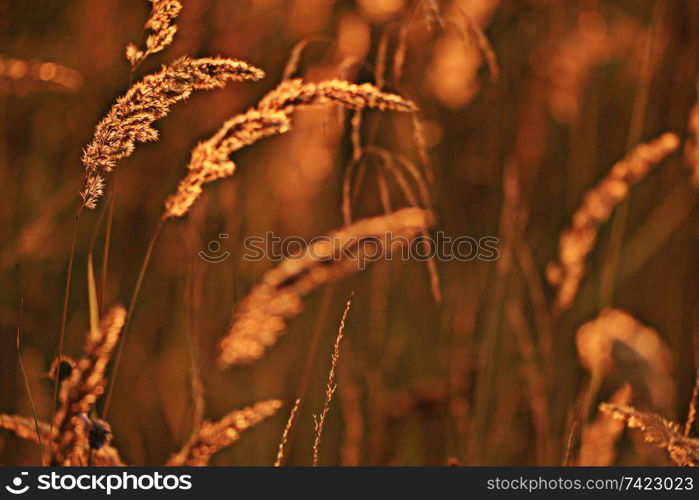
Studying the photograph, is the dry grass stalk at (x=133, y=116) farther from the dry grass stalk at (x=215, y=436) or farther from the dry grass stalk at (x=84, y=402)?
the dry grass stalk at (x=215, y=436)

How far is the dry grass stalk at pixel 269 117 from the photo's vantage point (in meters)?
0.88

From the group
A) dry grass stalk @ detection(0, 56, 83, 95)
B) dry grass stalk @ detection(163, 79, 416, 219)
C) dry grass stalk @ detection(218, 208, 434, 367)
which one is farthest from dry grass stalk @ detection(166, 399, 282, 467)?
dry grass stalk @ detection(0, 56, 83, 95)

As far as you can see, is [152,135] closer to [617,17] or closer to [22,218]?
[22,218]

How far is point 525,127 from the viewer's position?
1.78 meters

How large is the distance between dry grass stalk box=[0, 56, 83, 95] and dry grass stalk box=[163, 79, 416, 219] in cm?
61

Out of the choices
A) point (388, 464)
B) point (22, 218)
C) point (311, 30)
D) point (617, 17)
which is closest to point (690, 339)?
point (388, 464)

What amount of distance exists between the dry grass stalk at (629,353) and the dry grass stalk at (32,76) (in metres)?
1.00

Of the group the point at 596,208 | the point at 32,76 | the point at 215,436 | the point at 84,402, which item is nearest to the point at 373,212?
the point at 596,208

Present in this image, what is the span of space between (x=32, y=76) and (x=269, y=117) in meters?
0.70

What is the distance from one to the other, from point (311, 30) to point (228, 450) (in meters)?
1.02

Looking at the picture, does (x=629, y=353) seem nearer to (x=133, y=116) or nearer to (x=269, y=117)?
(x=269, y=117)

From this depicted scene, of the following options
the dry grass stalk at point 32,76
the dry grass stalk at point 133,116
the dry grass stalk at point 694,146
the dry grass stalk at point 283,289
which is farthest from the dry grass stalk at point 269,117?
the dry grass stalk at point 694,146

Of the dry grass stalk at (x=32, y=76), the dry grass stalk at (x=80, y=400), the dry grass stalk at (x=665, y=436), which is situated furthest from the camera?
the dry grass stalk at (x=32, y=76)

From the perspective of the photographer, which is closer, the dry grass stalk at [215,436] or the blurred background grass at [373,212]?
the dry grass stalk at [215,436]
